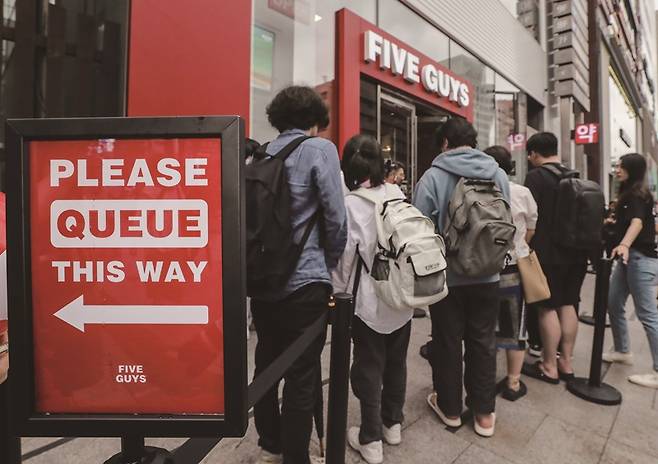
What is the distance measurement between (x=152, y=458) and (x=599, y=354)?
324 centimetres

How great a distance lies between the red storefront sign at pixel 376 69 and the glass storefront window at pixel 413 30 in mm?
428

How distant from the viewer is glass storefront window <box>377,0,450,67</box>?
7117 millimetres

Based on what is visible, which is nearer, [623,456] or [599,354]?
[623,456]

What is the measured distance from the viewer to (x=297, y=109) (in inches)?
70.9

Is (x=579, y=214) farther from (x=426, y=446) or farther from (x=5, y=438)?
(x=5, y=438)

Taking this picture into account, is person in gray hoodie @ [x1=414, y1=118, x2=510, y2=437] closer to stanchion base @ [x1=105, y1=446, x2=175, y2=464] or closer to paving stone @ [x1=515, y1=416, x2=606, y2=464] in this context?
paving stone @ [x1=515, y1=416, x2=606, y2=464]

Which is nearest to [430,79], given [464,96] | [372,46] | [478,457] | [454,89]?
[454,89]

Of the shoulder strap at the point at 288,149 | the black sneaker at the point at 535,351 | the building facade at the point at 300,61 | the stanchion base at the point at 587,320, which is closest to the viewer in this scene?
the shoulder strap at the point at 288,149

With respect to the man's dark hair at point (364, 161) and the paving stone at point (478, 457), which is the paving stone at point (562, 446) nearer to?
the paving stone at point (478, 457)

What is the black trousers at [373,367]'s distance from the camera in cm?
205

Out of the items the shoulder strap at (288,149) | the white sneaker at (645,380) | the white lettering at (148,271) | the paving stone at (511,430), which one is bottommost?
the paving stone at (511,430)

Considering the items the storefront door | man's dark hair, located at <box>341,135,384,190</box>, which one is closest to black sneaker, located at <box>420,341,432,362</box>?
man's dark hair, located at <box>341,135,384,190</box>

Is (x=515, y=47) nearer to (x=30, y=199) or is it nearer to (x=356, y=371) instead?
(x=356, y=371)

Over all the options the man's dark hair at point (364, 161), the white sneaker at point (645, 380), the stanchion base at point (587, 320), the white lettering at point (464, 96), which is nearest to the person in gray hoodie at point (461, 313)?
the man's dark hair at point (364, 161)
